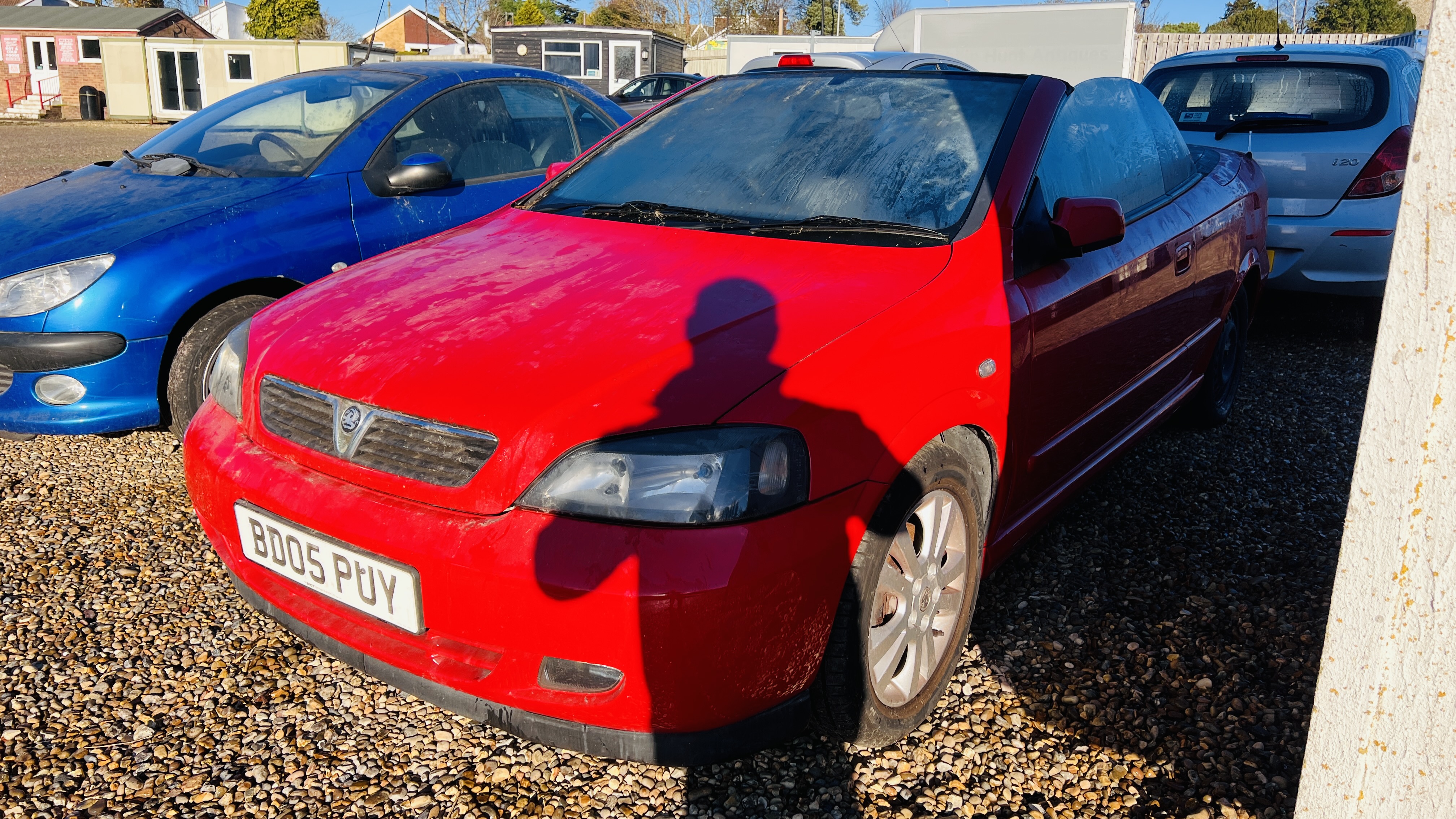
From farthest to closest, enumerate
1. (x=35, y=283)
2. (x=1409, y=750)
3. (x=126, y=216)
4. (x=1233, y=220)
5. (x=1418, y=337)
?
(x=1233, y=220) < (x=126, y=216) < (x=35, y=283) < (x=1409, y=750) < (x=1418, y=337)

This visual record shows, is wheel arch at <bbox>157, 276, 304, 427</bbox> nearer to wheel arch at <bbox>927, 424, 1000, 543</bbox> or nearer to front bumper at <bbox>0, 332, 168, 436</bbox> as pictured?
front bumper at <bbox>0, 332, 168, 436</bbox>

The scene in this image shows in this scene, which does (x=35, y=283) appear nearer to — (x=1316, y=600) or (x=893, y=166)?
(x=893, y=166)

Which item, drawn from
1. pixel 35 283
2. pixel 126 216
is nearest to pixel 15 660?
pixel 35 283

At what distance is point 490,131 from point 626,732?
3630mm

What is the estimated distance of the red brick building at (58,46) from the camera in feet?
113

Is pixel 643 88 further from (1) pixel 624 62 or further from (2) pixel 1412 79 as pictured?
(2) pixel 1412 79

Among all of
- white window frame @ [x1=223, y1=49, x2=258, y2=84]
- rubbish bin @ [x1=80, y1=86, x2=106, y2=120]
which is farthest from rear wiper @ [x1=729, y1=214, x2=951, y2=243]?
rubbish bin @ [x1=80, y1=86, x2=106, y2=120]

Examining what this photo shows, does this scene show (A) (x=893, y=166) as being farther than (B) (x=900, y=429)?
Yes

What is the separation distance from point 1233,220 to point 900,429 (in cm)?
270

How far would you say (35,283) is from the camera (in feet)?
11.4

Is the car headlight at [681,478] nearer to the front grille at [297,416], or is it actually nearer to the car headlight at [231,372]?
the front grille at [297,416]

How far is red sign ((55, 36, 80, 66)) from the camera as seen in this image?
34.8 meters

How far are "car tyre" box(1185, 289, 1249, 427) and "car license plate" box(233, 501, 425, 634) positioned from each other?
3434mm

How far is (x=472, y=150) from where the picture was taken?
4.65 metres
